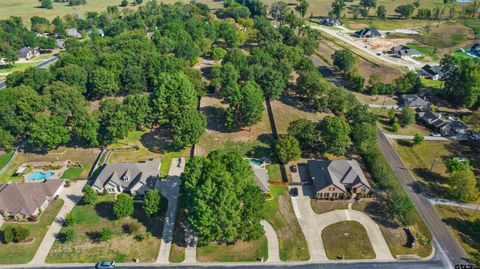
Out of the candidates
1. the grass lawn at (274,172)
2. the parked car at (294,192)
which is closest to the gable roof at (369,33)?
the grass lawn at (274,172)

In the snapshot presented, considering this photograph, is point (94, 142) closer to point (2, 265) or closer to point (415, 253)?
point (2, 265)

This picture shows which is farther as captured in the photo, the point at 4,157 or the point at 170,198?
the point at 4,157

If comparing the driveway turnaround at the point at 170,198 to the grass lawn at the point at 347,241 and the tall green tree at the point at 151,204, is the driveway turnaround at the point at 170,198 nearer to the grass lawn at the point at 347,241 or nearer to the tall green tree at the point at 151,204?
the tall green tree at the point at 151,204

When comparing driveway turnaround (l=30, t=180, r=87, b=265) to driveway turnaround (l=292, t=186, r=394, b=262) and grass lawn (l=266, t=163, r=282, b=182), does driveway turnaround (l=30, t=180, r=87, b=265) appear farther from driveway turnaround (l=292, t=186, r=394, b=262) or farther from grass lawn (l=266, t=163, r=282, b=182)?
driveway turnaround (l=292, t=186, r=394, b=262)

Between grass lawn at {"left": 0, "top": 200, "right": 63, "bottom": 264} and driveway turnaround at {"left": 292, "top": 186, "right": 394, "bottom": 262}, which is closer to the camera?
grass lawn at {"left": 0, "top": 200, "right": 63, "bottom": 264}

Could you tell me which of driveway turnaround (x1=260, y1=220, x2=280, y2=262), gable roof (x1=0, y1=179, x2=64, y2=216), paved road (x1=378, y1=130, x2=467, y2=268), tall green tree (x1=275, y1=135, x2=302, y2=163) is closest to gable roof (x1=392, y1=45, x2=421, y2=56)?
paved road (x1=378, y1=130, x2=467, y2=268)

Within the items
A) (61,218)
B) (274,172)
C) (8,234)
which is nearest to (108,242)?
(61,218)

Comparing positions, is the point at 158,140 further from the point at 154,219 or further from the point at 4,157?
A: the point at 4,157
